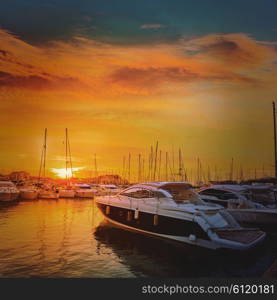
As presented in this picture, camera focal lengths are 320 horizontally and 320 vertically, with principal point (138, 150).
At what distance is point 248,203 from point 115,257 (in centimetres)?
577

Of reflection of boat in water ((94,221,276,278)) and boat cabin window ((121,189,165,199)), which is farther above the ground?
boat cabin window ((121,189,165,199))

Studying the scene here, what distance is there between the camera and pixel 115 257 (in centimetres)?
790

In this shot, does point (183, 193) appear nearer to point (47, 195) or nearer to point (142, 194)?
point (142, 194)

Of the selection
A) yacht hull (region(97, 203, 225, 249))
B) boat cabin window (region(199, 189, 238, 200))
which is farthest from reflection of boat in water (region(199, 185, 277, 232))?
yacht hull (region(97, 203, 225, 249))

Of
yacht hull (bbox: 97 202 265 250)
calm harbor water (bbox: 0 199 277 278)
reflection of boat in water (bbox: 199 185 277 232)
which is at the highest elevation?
reflection of boat in water (bbox: 199 185 277 232)

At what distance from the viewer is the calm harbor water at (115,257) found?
6.77 m

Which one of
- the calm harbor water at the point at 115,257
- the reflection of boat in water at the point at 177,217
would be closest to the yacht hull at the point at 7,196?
the calm harbor water at the point at 115,257

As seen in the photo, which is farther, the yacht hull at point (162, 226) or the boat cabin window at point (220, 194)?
the boat cabin window at point (220, 194)

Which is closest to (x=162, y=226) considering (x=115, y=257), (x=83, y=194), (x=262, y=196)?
(x=115, y=257)

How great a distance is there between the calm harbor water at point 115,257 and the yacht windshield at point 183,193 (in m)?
1.57

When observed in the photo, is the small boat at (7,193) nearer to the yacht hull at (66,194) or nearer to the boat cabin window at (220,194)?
the yacht hull at (66,194)

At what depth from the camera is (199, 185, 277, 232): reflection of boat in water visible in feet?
34.2

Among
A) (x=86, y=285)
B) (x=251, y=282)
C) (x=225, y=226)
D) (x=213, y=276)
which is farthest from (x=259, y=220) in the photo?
(x=86, y=285)

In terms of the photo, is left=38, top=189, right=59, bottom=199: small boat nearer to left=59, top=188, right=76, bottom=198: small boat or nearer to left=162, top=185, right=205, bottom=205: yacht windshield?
left=59, top=188, right=76, bottom=198: small boat
